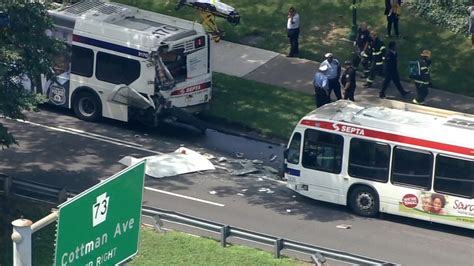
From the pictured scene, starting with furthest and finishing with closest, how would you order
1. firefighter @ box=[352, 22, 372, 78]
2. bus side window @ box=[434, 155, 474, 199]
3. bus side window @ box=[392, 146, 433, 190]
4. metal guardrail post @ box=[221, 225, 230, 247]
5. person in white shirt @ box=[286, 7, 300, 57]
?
person in white shirt @ box=[286, 7, 300, 57]
firefighter @ box=[352, 22, 372, 78]
bus side window @ box=[392, 146, 433, 190]
bus side window @ box=[434, 155, 474, 199]
metal guardrail post @ box=[221, 225, 230, 247]

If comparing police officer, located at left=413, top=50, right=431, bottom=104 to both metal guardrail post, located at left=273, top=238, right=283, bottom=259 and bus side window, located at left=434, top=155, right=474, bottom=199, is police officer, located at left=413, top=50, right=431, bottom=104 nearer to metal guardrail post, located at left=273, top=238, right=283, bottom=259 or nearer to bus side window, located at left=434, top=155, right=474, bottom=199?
bus side window, located at left=434, top=155, right=474, bottom=199

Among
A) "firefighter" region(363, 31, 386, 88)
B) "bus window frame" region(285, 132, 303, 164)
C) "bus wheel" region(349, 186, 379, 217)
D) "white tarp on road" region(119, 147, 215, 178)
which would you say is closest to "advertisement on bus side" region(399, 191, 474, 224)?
"bus wheel" region(349, 186, 379, 217)

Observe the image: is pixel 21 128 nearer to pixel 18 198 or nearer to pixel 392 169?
pixel 18 198

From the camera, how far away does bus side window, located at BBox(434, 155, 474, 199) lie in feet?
64.1

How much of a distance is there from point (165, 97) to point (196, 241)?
23.2 ft

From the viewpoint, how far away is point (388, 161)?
2025 centimetres

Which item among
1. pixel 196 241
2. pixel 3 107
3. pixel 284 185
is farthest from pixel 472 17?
pixel 3 107

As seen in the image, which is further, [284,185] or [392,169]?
[284,185]

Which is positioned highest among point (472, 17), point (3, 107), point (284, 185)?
point (472, 17)

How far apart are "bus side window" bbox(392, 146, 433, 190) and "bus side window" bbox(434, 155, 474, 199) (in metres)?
0.17

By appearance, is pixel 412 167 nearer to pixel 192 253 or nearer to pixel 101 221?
pixel 192 253

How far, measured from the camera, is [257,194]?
21484 mm

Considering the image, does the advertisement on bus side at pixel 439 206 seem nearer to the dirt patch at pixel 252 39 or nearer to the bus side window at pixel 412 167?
the bus side window at pixel 412 167

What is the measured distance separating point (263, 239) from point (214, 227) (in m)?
0.88
